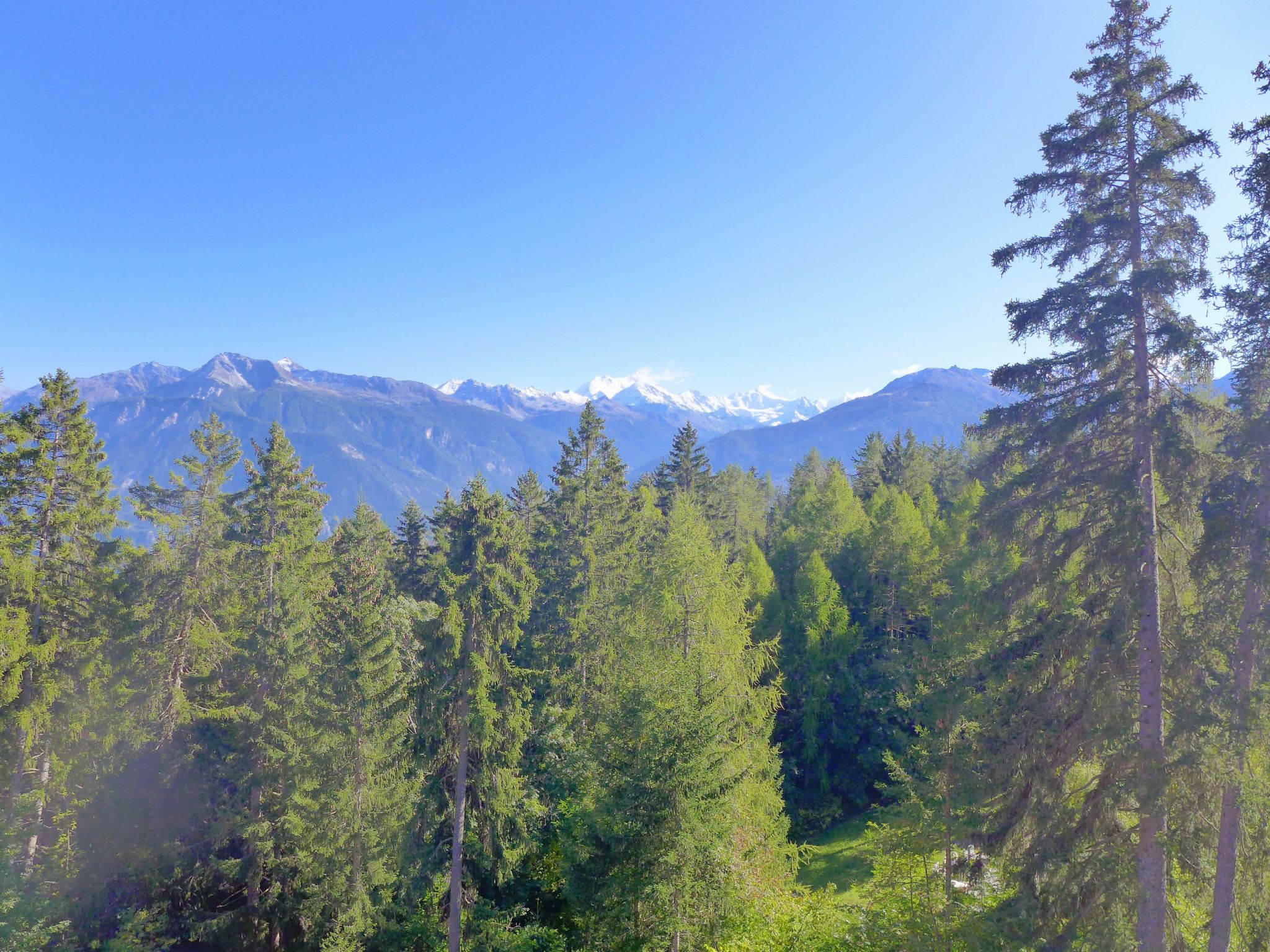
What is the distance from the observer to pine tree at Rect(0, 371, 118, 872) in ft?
62.0

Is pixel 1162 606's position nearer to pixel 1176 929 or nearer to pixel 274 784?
pixel 1176 929

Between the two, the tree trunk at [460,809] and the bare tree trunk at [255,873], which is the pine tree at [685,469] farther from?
the bare tree trunk at [255,873]

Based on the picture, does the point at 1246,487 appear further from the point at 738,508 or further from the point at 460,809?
the point at 738,508

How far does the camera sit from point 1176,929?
997cm

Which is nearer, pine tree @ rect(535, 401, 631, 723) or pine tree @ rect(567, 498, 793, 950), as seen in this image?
pine tree @ rect(567, 498, 793, 950)

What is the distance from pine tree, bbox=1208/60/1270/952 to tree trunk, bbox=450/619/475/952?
16484 mm

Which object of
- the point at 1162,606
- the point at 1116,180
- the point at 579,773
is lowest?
the point at 579,773

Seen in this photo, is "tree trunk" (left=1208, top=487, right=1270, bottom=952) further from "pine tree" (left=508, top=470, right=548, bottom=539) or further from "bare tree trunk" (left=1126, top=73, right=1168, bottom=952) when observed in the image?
"pine tree" (left=508, top=470, right=548, bottom=539)

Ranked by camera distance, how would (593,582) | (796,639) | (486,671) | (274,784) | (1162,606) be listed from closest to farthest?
(1162,606) < (486,671) < (274,784) < (593,582) < (796,639)

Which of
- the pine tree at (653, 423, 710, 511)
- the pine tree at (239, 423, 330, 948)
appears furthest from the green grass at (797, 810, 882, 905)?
the pine tree at (653, 423, 710, 511)

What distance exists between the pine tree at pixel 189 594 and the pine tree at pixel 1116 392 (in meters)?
26.9

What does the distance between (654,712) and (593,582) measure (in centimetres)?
1687

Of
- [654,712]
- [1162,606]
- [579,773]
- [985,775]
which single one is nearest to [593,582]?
[579,773]

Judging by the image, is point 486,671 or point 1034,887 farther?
point 486,671
